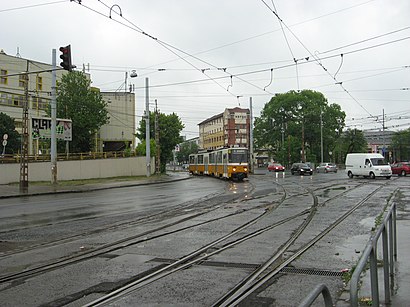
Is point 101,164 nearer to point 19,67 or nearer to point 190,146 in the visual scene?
point 19,67

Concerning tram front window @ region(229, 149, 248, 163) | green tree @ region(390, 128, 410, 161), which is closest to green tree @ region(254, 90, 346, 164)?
green tree @ region(390, 128, 410, 161)

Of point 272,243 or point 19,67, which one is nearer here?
point 272,243

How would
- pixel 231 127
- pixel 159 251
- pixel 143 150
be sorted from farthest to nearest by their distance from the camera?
pixel 231 127, pixel 143 150, pixel 159 251

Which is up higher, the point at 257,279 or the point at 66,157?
the point at 66,157

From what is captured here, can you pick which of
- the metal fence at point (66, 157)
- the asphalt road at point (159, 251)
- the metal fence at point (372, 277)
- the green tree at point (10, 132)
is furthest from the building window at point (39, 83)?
the metal fence at point (372, 277)

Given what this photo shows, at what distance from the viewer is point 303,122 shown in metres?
78.8

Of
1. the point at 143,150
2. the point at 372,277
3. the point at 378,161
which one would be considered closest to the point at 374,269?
the point at 372,277

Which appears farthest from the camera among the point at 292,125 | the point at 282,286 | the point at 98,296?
the point at 292,125

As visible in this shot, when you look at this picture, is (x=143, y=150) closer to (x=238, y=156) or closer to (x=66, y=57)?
(x=238, y=156)

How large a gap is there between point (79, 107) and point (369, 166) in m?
36.2

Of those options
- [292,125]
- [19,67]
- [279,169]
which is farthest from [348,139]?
[19,67]

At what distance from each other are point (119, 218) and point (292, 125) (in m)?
69.0

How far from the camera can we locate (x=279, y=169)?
231 feet

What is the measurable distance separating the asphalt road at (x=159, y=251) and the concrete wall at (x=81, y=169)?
2450 cm
